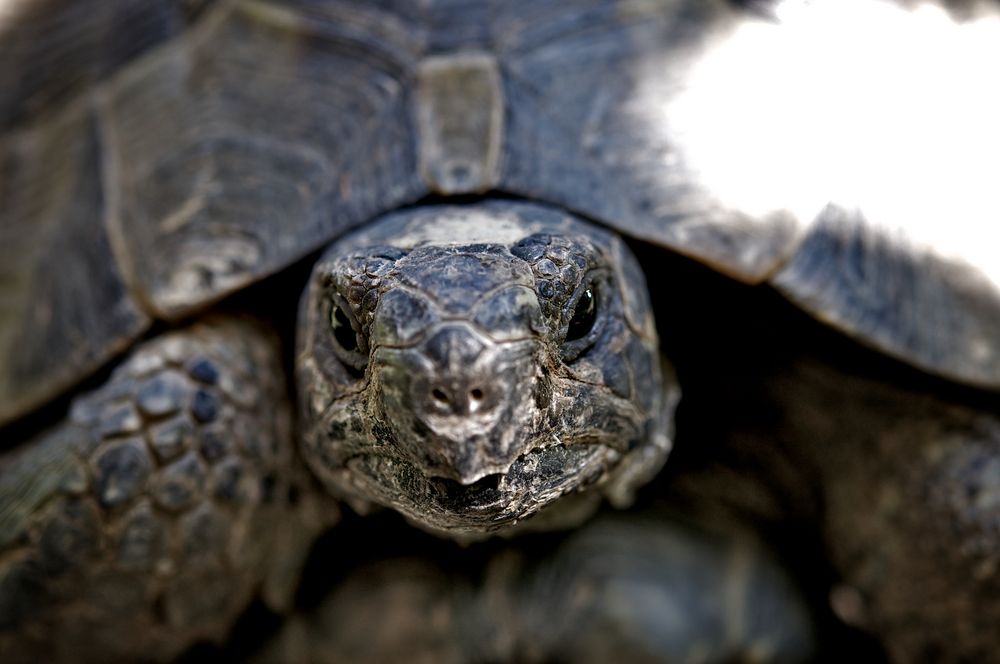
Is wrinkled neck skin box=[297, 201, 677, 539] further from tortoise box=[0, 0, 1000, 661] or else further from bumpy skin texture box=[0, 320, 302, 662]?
bumpy skin texture box=[0, 320, 302, 662]

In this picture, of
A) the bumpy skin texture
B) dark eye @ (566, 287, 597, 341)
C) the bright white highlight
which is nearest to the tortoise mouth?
dark eye @ (566, 287, 597, 341)

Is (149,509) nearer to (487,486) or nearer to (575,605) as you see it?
(487,486)

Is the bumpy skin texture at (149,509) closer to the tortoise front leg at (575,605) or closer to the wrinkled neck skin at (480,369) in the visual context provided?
the wrinkled neck skin at (480,369)

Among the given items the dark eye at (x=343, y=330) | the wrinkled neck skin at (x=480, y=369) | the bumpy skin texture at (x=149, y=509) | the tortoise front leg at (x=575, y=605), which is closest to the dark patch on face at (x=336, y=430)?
the wrinkled neck skin at (x=480, y=369)

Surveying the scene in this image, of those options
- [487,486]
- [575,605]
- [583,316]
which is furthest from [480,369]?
[575,605]

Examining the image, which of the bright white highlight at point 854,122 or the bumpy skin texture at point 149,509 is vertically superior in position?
the bright white highlight at point 854,122

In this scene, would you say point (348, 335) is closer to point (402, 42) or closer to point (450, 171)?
point (450, 171)
